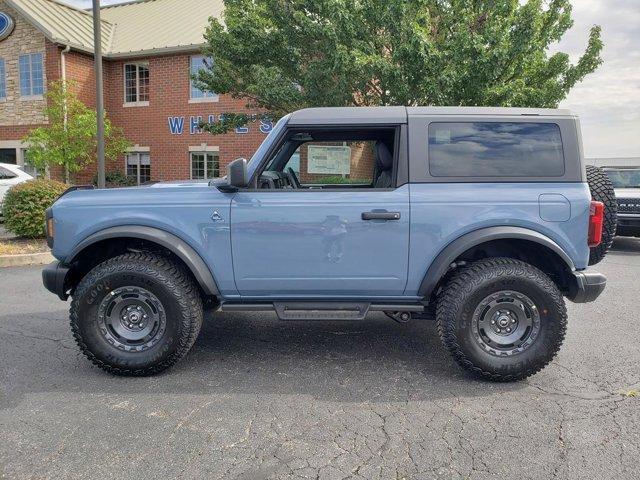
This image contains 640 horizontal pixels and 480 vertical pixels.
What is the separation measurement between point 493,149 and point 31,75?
62.5 feet

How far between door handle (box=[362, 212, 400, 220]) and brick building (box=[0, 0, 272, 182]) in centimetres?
1336

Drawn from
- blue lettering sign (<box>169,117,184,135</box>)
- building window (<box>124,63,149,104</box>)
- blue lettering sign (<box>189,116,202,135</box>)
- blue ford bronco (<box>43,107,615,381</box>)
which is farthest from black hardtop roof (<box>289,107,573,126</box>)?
building window (<box>124,63,149,104</box>)

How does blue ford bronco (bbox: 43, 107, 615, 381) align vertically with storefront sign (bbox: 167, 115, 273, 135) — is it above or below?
below

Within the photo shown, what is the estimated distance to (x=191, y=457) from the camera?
2744mm

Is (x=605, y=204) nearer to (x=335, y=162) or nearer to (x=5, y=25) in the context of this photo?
(x=335, y=162)

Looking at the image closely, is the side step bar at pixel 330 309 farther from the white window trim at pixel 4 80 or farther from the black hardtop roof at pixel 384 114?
the white window trim at pixel 4 80

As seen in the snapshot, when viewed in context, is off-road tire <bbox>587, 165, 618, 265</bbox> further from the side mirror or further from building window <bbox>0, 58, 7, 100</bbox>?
building window <bbox>0, 58, 7, 100</bbox>

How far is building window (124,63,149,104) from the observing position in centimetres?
1827

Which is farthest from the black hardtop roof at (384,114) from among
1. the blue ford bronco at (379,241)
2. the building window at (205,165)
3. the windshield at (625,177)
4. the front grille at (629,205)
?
the building window at (205,165)

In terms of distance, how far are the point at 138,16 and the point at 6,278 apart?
1719 centimetres

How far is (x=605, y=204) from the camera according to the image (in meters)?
4.22

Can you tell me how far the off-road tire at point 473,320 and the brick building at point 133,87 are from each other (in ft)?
44.7

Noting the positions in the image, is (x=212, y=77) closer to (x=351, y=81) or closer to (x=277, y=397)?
(x=351, y=81)

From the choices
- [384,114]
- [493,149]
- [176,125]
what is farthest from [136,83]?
[493,149]
